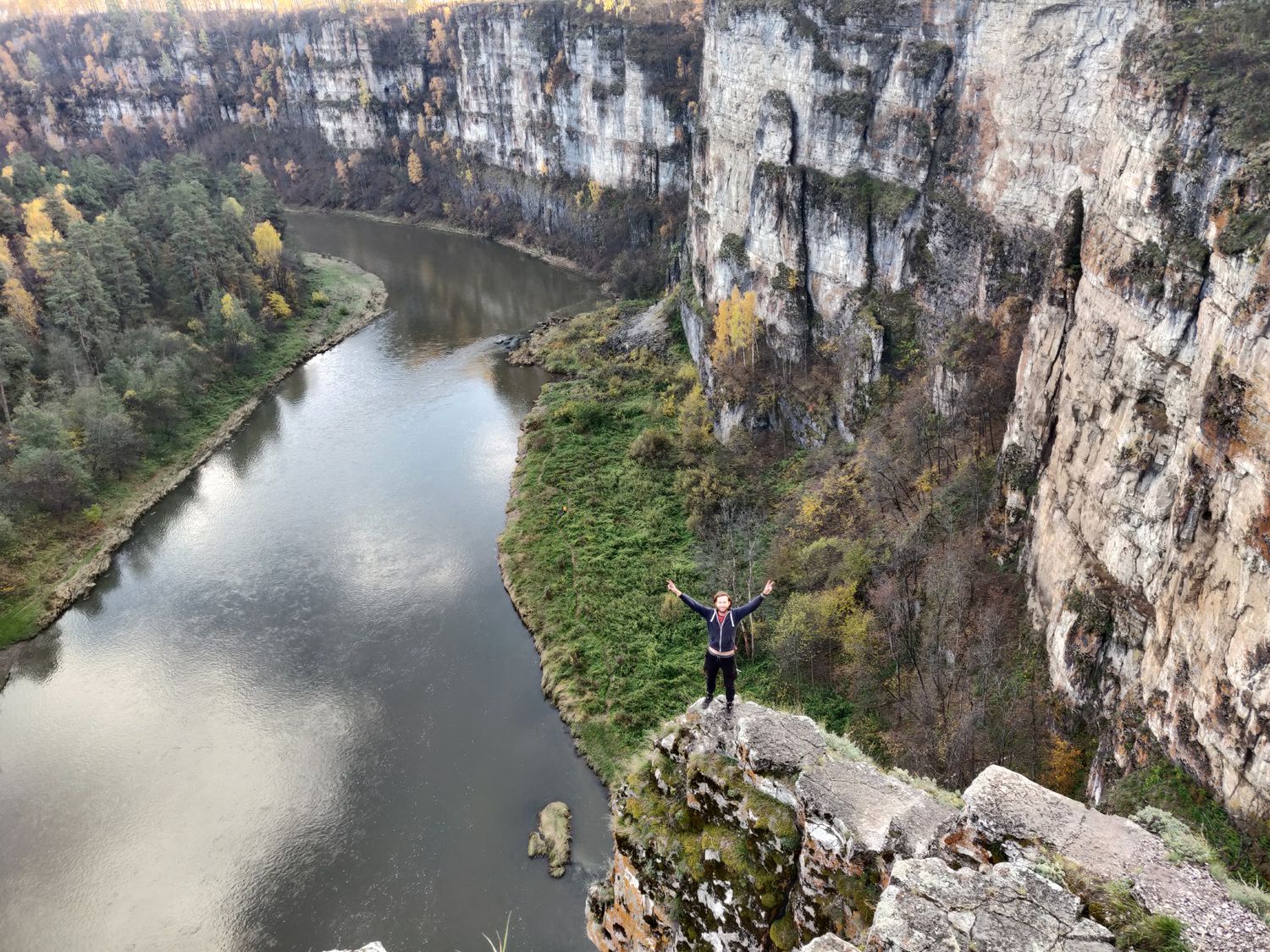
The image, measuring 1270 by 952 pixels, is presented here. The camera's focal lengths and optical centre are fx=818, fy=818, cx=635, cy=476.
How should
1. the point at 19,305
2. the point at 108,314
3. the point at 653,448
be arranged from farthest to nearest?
the point at 108,314 → the point at 19,305 → the point at 653,448

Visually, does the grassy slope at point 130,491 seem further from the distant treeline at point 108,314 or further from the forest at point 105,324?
the distant treeline at point 108,314

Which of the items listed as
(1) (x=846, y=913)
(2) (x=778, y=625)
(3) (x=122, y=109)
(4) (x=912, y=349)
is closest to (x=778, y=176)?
(4) (x=912, y=349)

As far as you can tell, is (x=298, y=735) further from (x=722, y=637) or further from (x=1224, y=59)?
(x=1224, y=59)

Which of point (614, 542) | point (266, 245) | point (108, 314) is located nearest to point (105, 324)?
point (108, 314)

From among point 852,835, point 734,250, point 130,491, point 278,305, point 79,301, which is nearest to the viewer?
point 852,835

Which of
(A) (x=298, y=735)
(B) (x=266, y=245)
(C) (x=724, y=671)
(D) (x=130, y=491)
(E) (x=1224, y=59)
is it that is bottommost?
(A) (x=298, y=735)

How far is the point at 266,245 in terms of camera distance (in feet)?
185

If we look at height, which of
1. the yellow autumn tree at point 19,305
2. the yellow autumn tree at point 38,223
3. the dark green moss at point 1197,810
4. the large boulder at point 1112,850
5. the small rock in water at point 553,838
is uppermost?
the yellow autumn tree at point 38,223

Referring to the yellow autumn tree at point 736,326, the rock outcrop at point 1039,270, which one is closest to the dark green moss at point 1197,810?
the rock outcrop at point 1039,270

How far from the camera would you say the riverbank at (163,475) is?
29.2 metres

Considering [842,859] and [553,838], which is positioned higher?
[842,859]

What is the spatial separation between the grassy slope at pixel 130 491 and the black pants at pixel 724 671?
92.9 feet

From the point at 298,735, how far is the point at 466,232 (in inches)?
2505

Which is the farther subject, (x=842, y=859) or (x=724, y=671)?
(x=724, y=671)
